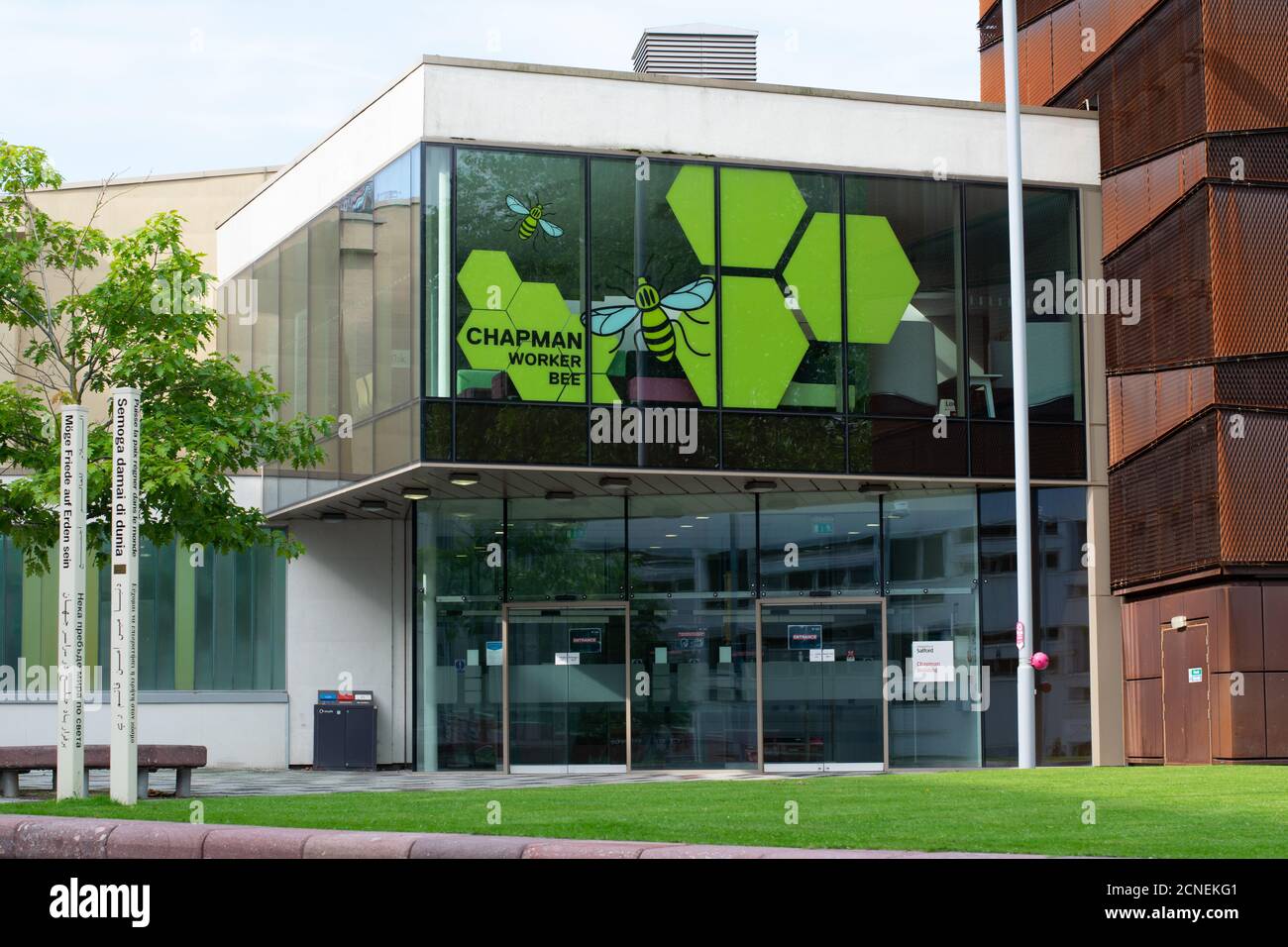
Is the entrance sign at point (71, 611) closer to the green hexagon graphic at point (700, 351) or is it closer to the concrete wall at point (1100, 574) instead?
the green hexagon graphic at point (700, 351)

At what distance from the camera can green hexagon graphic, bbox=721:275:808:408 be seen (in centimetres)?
2539

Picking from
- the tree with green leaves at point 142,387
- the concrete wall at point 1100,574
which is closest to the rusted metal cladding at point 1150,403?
the concrete wall at point 1100,574

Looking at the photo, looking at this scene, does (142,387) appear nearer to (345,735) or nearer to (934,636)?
(345,735)

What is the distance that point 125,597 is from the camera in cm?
1630

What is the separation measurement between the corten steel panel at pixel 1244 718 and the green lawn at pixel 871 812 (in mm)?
5353

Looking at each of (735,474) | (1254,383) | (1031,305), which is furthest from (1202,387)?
(735,474)

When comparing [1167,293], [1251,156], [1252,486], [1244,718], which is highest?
[1251,156]

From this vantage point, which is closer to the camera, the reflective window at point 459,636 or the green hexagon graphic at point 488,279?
the green hexagon graphic at point 488,279

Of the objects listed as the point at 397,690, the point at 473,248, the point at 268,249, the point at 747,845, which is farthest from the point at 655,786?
the point at 268,249

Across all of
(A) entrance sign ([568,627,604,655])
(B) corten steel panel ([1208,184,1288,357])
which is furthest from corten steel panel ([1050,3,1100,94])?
(A) entrance sign ([568,627,604,655])

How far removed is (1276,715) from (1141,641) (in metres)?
2.67

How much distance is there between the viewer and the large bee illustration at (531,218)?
24.8 meters

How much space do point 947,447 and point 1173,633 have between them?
4.26 metres

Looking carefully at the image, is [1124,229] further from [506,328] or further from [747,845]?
[747,845]
